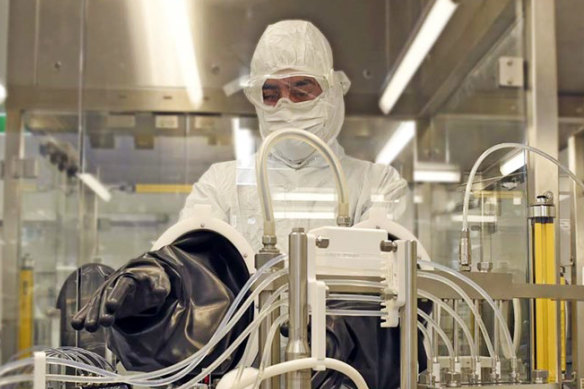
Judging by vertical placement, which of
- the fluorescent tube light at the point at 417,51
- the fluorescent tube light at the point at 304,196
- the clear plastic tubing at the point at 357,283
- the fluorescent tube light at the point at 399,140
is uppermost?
the fluorescent tube light at the point at 417,51

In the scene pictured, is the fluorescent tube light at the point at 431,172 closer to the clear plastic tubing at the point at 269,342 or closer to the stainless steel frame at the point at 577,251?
the stainless steel frame at the point at 577,251

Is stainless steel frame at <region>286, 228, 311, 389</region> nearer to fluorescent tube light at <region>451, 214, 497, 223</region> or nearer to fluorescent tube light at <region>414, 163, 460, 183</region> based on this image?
fluorescent tube light at <region>451, 214, 497, 223</region>

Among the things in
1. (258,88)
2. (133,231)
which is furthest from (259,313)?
(133,231)

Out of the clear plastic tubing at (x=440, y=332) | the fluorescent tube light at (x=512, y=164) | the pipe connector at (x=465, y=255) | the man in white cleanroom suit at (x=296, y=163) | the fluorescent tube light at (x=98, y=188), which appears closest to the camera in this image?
the clear plastic tubing at (x=440, y=332)

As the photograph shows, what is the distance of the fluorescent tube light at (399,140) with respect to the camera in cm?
295

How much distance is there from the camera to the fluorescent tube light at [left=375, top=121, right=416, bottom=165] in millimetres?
2947

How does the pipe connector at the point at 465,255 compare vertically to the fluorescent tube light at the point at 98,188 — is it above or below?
below

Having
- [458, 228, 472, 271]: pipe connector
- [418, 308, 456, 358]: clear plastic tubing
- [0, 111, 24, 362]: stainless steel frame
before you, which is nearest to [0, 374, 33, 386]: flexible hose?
[418, 308, 456, 358]: clear plastic tubing

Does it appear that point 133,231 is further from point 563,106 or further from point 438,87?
point 563,106

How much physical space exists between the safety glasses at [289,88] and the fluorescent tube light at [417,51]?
0.84 m

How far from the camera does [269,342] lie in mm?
1164

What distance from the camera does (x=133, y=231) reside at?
2990mm

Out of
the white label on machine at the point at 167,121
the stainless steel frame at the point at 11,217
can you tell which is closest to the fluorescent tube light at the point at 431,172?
the white label on machine at the point at 167,121

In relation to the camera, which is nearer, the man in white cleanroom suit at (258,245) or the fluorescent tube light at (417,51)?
the man in white cleanroom suit at (258,245)
